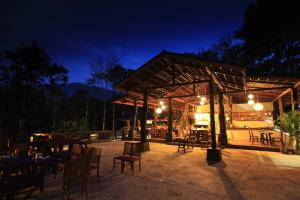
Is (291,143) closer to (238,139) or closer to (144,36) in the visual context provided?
(238,139)

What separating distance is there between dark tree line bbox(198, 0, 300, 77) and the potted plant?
6.48m

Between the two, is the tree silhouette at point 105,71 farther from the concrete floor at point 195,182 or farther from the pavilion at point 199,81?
the concrete floor at point 195,182

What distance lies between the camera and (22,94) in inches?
563

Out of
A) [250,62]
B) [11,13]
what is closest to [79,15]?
[11,13]

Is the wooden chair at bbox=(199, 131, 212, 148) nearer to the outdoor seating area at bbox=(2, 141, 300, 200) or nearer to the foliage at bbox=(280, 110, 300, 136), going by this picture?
the outdoor seating area at bbox=(2, 141, 300, 200)

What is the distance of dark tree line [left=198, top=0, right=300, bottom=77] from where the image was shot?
12.5 m

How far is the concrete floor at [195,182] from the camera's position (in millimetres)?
3295

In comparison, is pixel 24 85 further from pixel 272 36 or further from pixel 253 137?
pixel 272 36

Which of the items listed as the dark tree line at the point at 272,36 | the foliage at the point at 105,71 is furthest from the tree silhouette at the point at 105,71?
the dark tree line at the point at 272,36

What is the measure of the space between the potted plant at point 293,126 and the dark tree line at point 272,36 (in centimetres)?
648

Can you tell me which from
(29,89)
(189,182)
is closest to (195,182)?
(189,182)

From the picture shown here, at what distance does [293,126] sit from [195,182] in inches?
225

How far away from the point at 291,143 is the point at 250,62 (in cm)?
1082

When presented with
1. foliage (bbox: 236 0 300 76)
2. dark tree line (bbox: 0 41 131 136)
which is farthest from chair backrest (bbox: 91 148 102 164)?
foliage (bbox: 236 0 300 76)
